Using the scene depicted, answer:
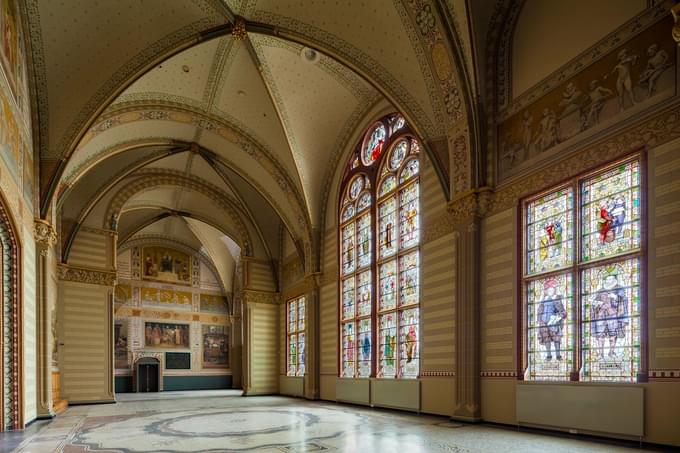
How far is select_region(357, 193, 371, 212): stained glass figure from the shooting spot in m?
16.8

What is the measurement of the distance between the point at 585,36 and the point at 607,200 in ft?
9.95

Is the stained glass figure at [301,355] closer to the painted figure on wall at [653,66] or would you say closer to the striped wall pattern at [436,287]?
the striped wall pattern at [436,287]

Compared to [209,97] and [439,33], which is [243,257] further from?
[439,33]

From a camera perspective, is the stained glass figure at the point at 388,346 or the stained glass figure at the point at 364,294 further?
the stained glass figure at the point at 364,294

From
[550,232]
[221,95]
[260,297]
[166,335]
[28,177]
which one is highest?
[221,95]

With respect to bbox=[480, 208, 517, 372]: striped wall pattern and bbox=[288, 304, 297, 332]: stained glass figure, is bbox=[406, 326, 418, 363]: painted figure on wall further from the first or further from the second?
bbox=[288, 304, 297, 332]: stained glass figure

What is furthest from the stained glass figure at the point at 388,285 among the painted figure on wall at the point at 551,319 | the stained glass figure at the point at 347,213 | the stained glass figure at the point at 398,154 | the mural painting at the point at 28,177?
the mural painting at the point at 28,177

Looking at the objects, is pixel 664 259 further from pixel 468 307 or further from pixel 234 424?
pixel 234 424

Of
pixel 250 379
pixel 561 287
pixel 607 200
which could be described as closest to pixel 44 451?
pixel 561 287

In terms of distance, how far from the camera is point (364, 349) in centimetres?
1639

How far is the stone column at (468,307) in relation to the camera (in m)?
11.0

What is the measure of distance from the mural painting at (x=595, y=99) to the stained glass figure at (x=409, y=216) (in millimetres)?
3512

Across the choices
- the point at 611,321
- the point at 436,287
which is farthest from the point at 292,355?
the point at 611,321

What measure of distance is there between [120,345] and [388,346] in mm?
21000
